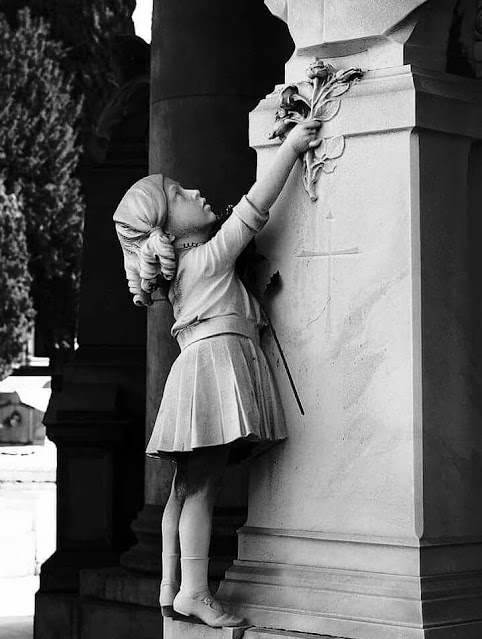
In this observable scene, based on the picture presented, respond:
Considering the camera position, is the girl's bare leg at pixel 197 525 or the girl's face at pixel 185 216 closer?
the girl's bare leg at pixel 197 525

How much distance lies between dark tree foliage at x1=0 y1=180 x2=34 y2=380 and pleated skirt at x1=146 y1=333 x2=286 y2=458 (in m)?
44.1

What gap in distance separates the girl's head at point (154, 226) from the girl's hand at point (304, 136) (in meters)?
0.51

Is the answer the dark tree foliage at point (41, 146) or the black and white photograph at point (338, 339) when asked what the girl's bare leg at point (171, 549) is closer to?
the black and white photograph at point (338, 339)

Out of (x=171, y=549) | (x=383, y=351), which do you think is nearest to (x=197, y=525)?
(x=171, y=549)

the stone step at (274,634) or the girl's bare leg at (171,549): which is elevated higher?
the girl's bare leg at (171,549)

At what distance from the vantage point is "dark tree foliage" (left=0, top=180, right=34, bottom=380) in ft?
167

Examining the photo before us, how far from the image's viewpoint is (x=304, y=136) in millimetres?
6988

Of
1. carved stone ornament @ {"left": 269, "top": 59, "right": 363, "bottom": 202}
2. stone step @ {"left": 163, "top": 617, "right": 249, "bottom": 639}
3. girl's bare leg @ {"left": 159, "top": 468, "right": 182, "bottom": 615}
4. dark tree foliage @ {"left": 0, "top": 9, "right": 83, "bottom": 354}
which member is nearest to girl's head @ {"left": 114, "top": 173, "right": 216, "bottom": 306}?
carved stone ornament @ {"left": 269, "top": 59, "right": 363, "bottom": 202}

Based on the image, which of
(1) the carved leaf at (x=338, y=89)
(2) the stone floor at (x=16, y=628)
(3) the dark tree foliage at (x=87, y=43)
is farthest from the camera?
(3) the dark tree foliage at (x=87, y=43)

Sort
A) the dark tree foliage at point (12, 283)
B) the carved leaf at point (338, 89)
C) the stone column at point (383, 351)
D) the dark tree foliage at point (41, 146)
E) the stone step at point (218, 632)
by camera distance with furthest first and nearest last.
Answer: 1. the dark tree foliage at point (41, 146)
2. the dark tree foliage at point (12, 283)
3. the carved leaf at point (338, 89)
4. the stone step at point (218, 632)
5. the stone column at point (383, 351)

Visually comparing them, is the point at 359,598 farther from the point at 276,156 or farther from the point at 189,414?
the point at 276,156

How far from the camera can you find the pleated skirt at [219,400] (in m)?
6.94

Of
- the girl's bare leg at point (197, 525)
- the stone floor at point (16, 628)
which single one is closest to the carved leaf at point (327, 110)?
the girl's bare leg at point (197, 525)

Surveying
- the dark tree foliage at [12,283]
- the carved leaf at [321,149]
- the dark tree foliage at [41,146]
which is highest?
the dark tree foliage at [41,146]
